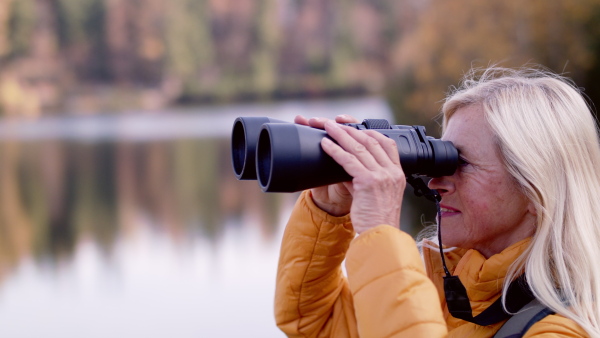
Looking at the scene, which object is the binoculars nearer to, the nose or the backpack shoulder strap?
the nose

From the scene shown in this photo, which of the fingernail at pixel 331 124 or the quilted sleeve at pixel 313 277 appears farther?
the quilted sleeve at pixel 313 277

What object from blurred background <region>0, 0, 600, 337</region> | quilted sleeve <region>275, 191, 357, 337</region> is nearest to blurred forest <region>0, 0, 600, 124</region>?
blurred background <region>0, 0, 600, 337</region>

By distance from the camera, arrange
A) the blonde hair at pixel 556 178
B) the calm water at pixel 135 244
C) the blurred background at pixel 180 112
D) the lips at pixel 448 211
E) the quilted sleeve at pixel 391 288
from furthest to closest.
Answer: the blurred background at pixel 180 112 < the calm water at pixel 135 244 < the lips at pixel 448 211 < the blonde hair at pixel 556 178 < the quilted sleeve at pixel 391 288

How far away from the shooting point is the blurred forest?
18.8 meters

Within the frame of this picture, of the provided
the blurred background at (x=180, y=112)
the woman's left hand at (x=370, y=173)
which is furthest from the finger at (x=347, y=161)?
the blurred background at (x=180, y=112)

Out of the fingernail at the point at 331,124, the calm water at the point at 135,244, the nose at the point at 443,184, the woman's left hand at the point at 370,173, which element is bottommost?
the calm water at the point at 135,244

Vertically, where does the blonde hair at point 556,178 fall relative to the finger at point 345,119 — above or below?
below

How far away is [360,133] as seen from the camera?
3.34 feet

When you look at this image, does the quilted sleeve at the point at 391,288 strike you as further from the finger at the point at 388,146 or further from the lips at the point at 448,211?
the lips at the point at 448,211

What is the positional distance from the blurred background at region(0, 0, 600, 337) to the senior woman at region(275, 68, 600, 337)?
0.91 m

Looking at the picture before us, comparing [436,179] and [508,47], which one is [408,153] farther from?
[508,47]

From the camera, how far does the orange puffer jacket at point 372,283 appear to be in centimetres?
96

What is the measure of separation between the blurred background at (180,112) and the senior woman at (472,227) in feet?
2.98

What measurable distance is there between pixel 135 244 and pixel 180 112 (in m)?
13.8
